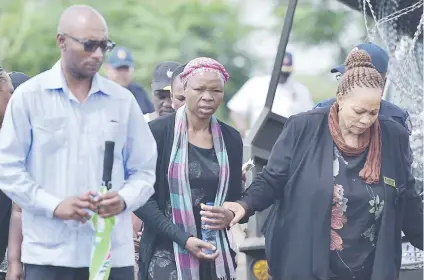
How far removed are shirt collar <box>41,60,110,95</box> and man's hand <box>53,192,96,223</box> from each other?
1.69 ft

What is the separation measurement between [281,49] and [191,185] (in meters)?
2.63

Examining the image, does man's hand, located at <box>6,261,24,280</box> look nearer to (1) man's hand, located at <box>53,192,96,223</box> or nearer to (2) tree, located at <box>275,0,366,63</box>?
(1) man's hand, located at <box>53,192,96,223</box>

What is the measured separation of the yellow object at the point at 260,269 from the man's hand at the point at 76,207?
11.0 ft

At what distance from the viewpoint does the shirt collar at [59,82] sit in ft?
17.8

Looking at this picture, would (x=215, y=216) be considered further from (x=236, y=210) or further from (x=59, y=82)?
(x=59, y=82)

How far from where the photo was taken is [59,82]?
5438 millimetres

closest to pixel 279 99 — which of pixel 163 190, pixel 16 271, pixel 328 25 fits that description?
pixel 328 25

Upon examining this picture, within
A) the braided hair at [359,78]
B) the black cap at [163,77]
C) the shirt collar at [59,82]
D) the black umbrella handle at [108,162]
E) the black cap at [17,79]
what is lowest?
the black umbrella handle at [108,162]

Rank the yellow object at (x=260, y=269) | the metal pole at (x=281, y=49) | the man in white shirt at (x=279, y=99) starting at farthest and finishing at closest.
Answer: the man in white shirt at (x=279, y=99), the metal pole at (x=281, y=49), the yellow object at (x=260, y=269)

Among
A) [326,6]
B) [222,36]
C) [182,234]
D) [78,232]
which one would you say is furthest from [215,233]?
[222,36]

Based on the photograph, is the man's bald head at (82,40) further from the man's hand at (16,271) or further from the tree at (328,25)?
the tree at (328,25)

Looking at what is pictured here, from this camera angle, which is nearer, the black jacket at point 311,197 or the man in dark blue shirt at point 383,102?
the black jacket at point 311,197

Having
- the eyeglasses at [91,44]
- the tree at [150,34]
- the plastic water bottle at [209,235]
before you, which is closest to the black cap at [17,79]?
the plastic water bottle at [209,235]

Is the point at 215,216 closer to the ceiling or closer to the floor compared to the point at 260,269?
closer to the ceiling
